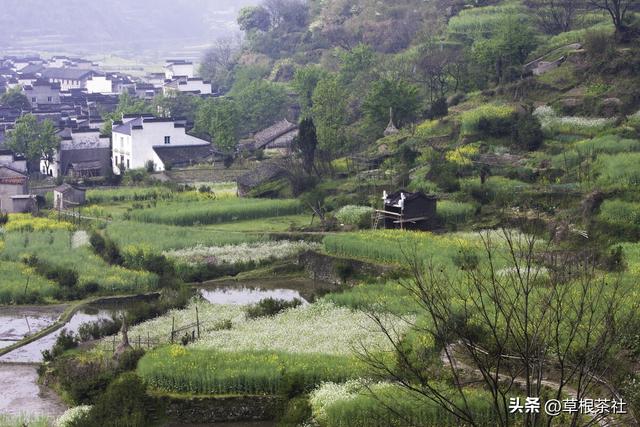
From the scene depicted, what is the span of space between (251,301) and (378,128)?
21.6 m

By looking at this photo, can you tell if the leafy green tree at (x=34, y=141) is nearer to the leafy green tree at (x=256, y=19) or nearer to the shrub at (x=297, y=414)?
the shrub at (x=297, y=414)

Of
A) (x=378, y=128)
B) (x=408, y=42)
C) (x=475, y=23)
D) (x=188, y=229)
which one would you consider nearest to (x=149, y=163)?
(x=378, y=128)

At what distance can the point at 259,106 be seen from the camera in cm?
6266

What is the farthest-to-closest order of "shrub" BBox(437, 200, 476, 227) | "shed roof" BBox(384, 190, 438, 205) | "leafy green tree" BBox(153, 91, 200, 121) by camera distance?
"leafy green tree" BBox(153, 91, 200, 121), "shrub" BBox(437, 200, 476, 227), "shed roof" BBox(384, 190, 438, 205)

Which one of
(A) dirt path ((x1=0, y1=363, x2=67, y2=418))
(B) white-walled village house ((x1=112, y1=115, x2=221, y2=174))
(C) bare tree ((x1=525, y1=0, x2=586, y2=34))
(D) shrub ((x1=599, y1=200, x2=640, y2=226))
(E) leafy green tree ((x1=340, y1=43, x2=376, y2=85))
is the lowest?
(A) dirt path ((x1=0, y1=363, x2=67, y2=418))

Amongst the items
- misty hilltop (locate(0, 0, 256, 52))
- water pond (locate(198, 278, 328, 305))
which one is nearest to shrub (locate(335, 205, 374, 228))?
water pond (locate(198, 278, 328, 305))

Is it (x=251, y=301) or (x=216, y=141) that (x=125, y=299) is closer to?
(x=251, y=301)

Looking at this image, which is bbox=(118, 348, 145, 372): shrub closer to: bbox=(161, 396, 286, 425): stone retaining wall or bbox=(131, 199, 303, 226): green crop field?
bbox=(161, 396, 286, 425): stone retaining wall

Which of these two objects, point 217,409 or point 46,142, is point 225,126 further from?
point 217,409

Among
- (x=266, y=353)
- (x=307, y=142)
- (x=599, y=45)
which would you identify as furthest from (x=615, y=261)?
(x=599, y=45)

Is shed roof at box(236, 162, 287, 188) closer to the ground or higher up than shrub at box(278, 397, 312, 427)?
higher up

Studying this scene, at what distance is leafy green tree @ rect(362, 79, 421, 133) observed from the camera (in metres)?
47.8

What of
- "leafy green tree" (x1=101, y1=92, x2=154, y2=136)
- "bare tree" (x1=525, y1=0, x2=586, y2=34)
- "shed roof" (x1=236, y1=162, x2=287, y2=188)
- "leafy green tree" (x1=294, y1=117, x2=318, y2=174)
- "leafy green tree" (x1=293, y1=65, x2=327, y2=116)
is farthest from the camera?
"leafy green tree" (x1=293, y1=65, x2=327, y2=116)

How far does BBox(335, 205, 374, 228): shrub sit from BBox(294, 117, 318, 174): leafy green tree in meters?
7.82
